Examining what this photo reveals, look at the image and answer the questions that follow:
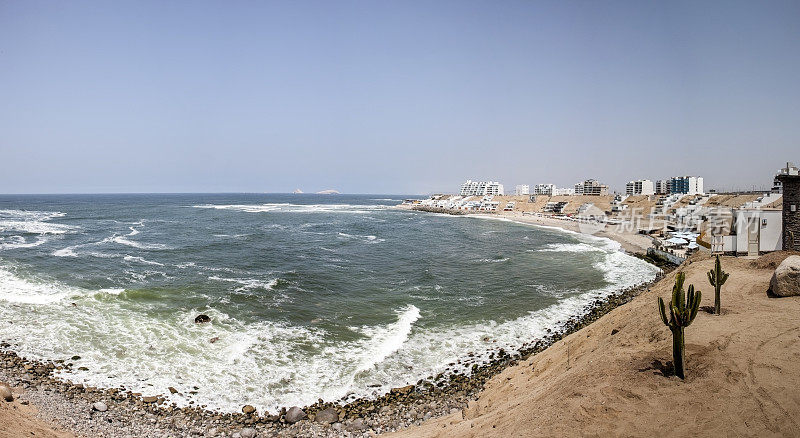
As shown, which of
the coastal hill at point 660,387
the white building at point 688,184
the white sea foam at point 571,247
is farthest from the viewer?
the white building at point 688,184

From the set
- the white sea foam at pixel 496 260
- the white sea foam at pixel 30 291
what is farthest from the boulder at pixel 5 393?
the white sea foam at pixel 496 260

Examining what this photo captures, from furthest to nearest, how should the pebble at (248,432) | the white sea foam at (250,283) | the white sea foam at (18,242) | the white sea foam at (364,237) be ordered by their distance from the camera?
the white sea foam at (364,237) → the white sea foam at (18,242) → the white sea foam at (250,283) → the pebble at (248,432)

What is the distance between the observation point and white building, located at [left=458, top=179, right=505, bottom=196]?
181m

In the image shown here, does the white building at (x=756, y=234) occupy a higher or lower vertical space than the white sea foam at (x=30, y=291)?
higher

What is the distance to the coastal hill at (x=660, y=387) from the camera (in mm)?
6660

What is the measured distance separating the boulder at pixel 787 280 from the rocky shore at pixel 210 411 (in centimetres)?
942

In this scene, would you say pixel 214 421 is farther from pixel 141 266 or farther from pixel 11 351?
pixel 141 266

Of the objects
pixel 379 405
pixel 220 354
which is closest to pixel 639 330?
pixel 379 405

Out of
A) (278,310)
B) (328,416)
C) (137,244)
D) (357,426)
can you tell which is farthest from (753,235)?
(137,244)

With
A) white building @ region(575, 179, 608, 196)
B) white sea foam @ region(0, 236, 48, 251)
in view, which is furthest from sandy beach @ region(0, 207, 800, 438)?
white building @ region(575, 179, 608, 196)

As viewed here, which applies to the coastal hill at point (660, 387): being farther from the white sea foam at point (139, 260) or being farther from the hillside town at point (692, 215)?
the white sea foam at point (139, 260)

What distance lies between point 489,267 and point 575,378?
24.2 metres

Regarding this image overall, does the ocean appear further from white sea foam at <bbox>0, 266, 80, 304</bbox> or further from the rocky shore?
the rocky shore

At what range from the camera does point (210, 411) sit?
11898 millimetres
